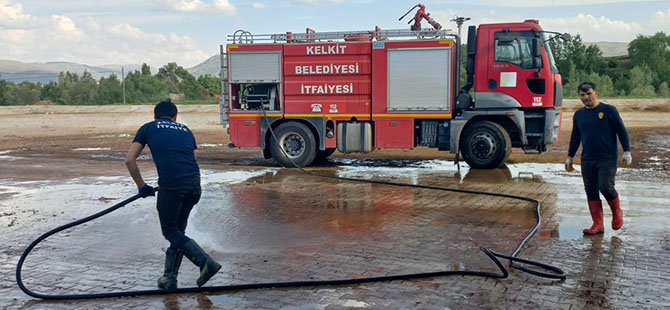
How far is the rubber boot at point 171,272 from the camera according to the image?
225 inches

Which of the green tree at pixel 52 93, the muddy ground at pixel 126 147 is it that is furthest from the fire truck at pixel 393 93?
the green tree at pixel 52 93

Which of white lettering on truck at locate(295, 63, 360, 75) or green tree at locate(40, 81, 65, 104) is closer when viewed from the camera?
white lettering on truck at locate(295, 63, 360, 75)

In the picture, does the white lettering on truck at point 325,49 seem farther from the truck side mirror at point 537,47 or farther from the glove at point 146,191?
the glove at point 146,191

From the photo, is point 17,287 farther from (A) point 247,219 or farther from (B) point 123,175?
(B) point 123,175

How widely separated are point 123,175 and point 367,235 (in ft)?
25.7

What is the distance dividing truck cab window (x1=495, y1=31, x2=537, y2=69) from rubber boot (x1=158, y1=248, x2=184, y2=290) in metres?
9.88

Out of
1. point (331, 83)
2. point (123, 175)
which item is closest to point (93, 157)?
point (123, 175)

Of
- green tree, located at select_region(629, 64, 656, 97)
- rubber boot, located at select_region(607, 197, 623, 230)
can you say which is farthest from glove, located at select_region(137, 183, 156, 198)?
green tree, located at select_region(629, 64, 656, 97)

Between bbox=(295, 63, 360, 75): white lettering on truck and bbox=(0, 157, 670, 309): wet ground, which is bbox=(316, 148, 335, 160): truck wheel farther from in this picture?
bbox=(0, 157, 670, 309): wet ground

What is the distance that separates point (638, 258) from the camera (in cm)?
655

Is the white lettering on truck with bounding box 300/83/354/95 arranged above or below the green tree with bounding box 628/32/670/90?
below

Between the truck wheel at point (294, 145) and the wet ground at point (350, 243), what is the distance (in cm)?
236

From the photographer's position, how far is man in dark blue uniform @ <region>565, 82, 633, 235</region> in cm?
745

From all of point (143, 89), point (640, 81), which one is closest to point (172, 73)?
point (143, 89)
